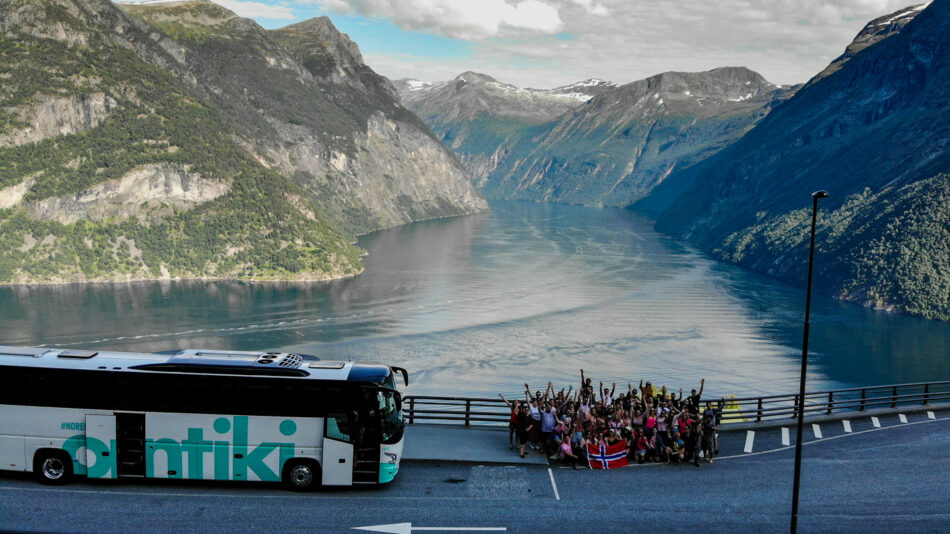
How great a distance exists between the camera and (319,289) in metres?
163

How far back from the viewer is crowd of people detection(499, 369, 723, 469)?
101ft

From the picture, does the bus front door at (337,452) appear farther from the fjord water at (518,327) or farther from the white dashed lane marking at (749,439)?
the fjord water at (518,327)

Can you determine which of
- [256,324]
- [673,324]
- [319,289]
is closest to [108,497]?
[256,324]

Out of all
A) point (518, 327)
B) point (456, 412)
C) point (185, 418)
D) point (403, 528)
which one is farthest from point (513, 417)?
point (518, 327)

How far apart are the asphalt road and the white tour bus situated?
83 cm

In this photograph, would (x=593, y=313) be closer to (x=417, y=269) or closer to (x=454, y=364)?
(x=454, y=364)

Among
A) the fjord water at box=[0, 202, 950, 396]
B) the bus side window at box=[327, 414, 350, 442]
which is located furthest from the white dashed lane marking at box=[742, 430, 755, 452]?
the fjord water at box=[0, 202, 950, 396]

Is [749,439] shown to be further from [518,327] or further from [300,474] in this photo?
[518,327]

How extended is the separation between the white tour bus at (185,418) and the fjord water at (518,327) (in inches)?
2193

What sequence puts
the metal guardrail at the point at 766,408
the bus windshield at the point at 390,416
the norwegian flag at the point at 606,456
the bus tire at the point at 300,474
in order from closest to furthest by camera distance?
the bus tire at the point at 300,474
the bus windshield at the point at 390,416
the norwegian flag at the point at 606,456
the metal guardrail at the point at 766,408

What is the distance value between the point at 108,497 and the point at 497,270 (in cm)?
15394

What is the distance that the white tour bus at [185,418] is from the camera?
26250 millimetres

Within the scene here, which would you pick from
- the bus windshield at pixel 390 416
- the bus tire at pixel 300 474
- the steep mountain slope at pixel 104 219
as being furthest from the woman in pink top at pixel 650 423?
the steep mountain slope at pixel 104 219

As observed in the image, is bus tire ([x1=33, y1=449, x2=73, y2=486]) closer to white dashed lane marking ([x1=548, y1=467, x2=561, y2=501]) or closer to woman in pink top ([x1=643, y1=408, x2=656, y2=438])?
white dashed lane marking ([x1=548, y1=467, x2=561, y2=501])
